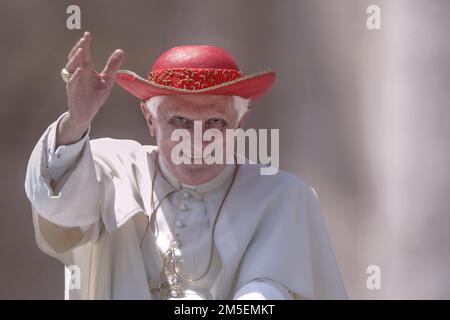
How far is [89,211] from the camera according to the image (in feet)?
10.5

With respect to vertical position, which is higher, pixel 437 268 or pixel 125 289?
pixel 125 289

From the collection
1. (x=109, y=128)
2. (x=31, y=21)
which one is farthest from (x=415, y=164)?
(x=31, y=21)

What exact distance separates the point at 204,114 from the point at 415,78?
2.07 m

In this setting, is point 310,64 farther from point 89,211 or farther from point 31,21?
point 89,211

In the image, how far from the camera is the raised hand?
3.01 meters

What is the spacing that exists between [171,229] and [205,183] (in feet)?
0.62

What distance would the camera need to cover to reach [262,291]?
3.20 metres

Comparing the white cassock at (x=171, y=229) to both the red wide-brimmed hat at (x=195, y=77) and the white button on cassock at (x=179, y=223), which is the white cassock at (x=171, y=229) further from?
the red wide-brimmed hat at (x=195, y=77)

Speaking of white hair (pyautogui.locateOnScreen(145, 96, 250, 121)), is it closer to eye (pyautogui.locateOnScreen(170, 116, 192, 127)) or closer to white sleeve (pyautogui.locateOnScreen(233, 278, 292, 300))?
eye (pyautogui.locateOnScreen(170, 116, 192, 127))

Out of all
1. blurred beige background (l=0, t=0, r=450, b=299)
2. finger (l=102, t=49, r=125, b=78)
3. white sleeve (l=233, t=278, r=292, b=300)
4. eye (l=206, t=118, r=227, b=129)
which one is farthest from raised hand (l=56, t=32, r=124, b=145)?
blurred beige background (l=0, t=0, r=450, b=299)

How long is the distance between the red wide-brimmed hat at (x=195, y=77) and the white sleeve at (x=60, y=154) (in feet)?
1.05

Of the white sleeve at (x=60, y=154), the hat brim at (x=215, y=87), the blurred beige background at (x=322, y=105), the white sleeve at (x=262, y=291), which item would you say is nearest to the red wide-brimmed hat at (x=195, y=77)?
the hat brim at (x=215, y=87)

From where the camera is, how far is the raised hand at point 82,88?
301cm
